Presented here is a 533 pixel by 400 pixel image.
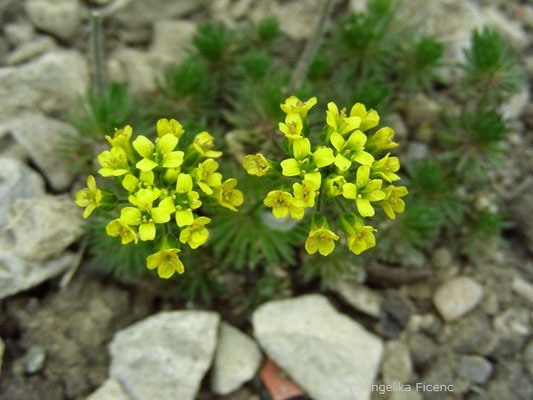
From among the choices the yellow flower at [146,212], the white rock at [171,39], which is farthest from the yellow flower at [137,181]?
the white rock at [171,39]

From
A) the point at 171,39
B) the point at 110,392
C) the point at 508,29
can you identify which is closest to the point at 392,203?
the point at 110,392

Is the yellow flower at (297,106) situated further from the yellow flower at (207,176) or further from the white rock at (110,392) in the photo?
the white rock at (110,392)

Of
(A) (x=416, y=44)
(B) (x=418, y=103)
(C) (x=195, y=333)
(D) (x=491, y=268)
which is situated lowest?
(C) (x=195, y=333)

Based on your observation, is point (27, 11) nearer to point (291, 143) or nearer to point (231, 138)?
point (231, 138)

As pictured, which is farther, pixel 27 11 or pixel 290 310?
pixel 27 11

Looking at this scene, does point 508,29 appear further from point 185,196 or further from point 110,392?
point 110,392

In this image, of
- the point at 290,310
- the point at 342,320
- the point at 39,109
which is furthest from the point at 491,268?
the point at 39,109

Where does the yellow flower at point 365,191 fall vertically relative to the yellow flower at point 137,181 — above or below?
above

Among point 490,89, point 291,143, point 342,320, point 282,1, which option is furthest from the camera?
point 282,1
